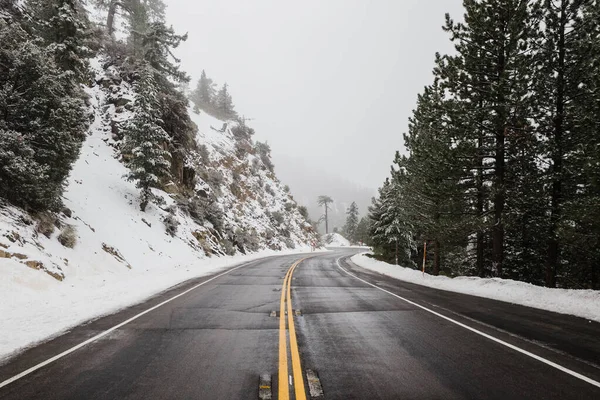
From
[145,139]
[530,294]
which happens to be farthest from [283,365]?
[145,139]

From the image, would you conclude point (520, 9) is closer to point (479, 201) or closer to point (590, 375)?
point (479, 201)

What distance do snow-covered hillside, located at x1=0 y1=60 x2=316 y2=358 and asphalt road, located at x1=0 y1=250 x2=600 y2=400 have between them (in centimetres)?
178

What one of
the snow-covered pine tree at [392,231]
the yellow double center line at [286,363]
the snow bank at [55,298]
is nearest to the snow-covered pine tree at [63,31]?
the snow bank at [55,298]

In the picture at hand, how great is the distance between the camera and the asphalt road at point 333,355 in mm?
4094

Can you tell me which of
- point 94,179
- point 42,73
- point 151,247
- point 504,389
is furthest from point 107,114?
point 504,389

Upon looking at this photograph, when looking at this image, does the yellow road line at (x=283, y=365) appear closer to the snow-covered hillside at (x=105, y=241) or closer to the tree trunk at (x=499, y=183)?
the snow-covered hillside at (x=105, y=241)

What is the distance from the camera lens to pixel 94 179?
72.8 feet

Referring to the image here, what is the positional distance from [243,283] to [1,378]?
9.85 meters

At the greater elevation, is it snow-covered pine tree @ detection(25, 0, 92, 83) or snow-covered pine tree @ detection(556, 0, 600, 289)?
snow-covered pine tree @ detection(25, 0, 92, 83)

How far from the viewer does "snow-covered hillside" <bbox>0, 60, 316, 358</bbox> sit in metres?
8.84

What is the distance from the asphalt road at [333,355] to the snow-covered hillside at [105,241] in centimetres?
178

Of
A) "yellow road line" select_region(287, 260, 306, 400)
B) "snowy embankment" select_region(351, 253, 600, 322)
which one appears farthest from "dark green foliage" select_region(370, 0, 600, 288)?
"yellow road line" select_region(287, 260, 306, 400)

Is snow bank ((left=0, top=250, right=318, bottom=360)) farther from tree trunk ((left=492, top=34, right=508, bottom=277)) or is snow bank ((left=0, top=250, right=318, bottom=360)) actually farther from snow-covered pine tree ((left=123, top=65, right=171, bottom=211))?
tree trunk ((left=492, top=34, right=508, bottom=277))

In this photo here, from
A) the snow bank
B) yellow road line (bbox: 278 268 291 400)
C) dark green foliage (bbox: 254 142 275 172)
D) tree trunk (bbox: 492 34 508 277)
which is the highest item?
dark green foliage (bbox: 254 142 275 172)
